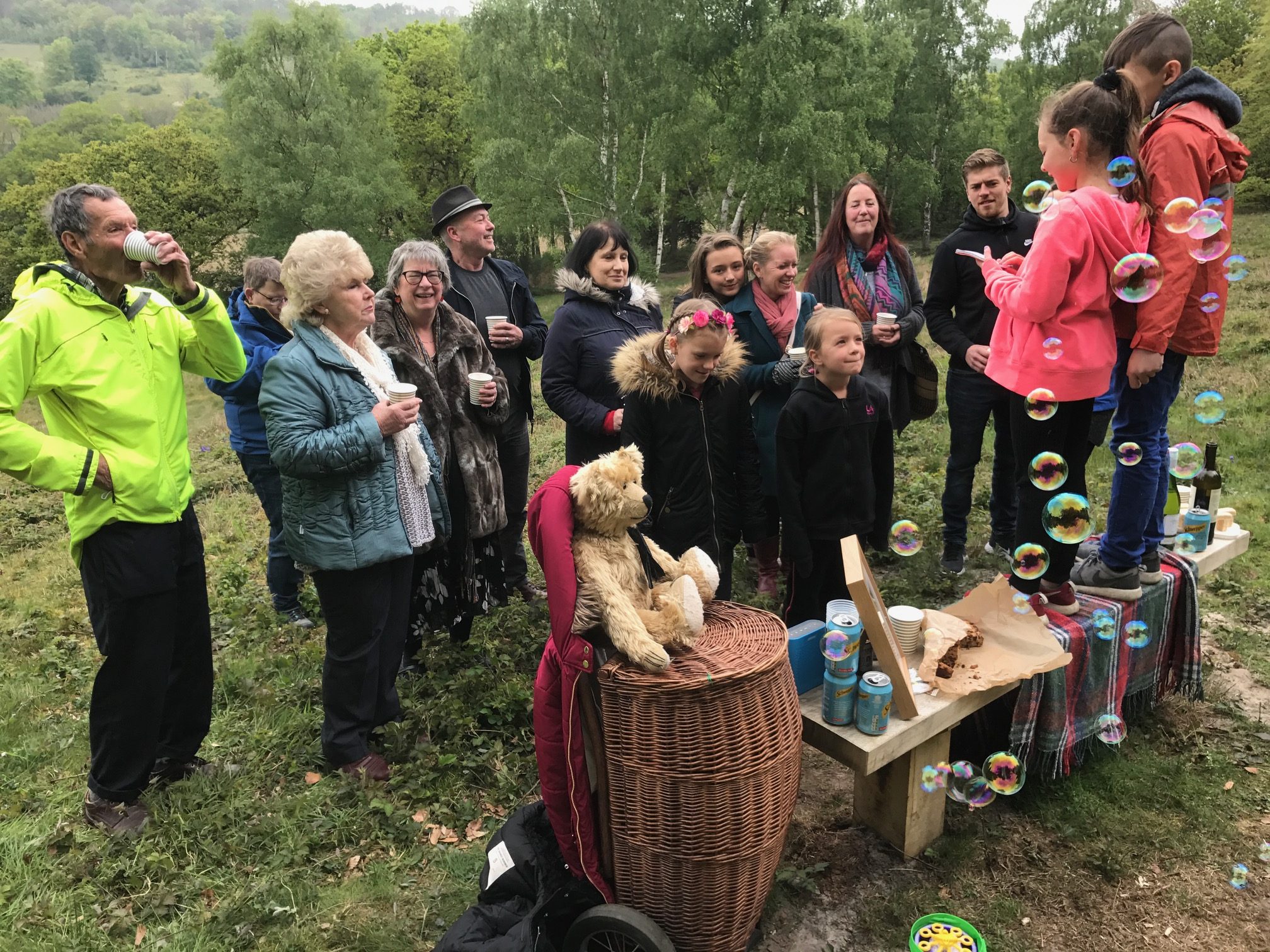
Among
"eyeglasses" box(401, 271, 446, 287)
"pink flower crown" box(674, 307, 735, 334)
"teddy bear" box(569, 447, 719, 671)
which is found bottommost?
"teddy bear" box(569, 447, 719, 671)

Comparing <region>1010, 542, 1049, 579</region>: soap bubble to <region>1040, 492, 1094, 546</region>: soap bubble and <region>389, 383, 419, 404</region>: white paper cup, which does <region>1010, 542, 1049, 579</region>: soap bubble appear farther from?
<region>389, 383, 419, 404</region>: white paper cup

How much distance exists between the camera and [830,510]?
3.94 metres

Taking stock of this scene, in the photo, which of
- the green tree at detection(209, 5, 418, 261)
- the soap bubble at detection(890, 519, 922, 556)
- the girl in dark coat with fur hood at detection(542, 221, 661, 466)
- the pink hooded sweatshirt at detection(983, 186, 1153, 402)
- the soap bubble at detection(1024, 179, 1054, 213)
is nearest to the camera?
the pink hooded sweatshirt at detection(983, 186, 1153, 402)

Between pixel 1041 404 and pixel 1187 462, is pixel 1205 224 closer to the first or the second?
pixel 1041 404

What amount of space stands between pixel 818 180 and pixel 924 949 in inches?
1097

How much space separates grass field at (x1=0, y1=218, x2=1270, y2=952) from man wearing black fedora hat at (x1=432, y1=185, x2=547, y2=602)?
3.01 ft

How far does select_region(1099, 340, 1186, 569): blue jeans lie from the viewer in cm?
323

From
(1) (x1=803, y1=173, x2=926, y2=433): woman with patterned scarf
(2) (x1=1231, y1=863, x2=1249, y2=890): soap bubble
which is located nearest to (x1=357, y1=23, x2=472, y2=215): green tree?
(1) (x1=803, y1=173, x2=926, y2=433): woman with patterned scarf

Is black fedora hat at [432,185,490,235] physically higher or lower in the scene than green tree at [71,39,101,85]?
lower

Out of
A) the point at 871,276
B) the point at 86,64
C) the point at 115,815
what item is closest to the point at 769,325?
the point at 871,276

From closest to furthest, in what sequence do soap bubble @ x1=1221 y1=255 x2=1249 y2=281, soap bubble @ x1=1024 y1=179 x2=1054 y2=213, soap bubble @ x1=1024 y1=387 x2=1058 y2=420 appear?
soap bubble @ x1=1024 y1=387 x2=1058 y2=420 < soap bubble @ x1=1024 y1=179 x2=1054 y2=213 < soap bubble @ x1=1221 y1=255 x2=1249 y2=281

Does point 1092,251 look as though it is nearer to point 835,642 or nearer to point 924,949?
point 835,642

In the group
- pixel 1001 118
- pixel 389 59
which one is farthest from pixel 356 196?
pixel 1001 118

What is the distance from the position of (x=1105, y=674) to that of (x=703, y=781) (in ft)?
7.39
